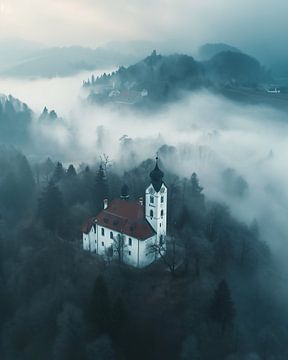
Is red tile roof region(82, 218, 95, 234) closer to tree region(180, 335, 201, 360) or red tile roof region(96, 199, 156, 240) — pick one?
red tile roof region(96, 199, 156, 240)

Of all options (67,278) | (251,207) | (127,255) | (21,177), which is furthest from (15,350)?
(251,207)

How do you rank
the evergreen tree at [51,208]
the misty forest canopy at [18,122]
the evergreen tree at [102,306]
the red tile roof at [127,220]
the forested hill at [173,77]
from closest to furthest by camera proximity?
the evergreen tree at [102,306], the red tile roof at [127,220], the evergreen tree at [51,208], the misty forest canopy at [18,122], the forested hill at [173,77]

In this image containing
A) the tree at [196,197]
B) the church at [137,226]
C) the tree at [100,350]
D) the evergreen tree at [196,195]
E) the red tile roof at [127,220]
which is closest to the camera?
the tree at [100,350]

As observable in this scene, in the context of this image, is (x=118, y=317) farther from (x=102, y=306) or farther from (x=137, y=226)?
(x=137, y=226)

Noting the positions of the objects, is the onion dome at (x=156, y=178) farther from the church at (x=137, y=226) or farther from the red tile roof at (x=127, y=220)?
the red tile roof at (x=127, y=220)

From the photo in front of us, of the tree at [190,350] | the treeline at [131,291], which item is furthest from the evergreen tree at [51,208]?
the tree at [190,350]

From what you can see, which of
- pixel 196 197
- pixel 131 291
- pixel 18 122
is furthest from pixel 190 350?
pixel 18 122

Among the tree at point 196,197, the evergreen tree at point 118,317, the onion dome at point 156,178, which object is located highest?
the onion dome at point 156,178
